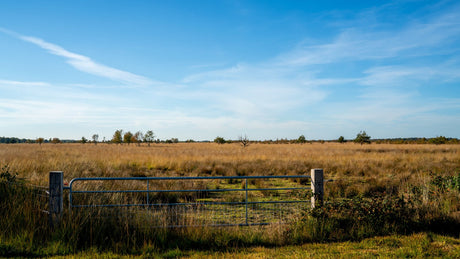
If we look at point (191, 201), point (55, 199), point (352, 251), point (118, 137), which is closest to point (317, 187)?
point (352, 251)

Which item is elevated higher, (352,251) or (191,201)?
(352,251)

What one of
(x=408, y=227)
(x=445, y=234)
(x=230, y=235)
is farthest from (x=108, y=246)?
(x=445, y=234)

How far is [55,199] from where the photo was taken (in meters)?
6.98

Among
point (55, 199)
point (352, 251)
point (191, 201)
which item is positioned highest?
point (55, 199)

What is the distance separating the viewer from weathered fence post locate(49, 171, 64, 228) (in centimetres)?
695

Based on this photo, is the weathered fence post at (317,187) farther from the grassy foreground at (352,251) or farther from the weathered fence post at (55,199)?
the weathered fence post at (55,199)

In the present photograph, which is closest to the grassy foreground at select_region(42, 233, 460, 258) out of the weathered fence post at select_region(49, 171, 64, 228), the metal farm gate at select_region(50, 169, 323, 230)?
the metal farm gate at select_region(50, 169, 323, 230)

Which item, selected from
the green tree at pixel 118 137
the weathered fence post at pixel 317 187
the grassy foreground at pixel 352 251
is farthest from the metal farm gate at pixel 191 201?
the green tree at pixel 118 137

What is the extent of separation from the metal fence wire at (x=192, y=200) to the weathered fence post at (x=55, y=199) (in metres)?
0.29

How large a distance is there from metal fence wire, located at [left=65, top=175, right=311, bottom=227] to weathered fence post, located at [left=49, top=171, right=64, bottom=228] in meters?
0.29

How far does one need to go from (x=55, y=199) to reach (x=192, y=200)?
23.6 feet

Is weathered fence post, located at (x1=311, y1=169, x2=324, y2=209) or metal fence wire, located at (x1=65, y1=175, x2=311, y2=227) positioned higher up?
weathered fence post, located at (x1=311, y1=169, x2=324, y2=209)

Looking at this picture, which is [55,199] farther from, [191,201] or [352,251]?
[191,201]

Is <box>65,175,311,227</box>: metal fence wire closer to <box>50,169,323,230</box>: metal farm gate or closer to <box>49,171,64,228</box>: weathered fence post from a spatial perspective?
<box>50,169,323,230</box>: metal farm gate
